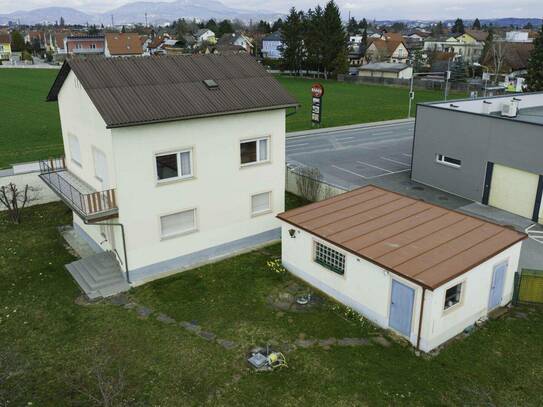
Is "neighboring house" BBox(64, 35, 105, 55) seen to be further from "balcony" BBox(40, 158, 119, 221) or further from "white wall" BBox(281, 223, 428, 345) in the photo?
"white wall" BBox(281, 223, 428, 345)

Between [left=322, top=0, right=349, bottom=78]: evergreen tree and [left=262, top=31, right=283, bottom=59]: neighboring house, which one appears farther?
[left=262, top=31, right=283, bottom=59]: neighboring house

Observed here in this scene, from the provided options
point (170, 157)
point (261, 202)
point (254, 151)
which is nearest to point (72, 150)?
point (170, 157)

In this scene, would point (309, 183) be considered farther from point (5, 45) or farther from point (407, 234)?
A: point (5, 45)

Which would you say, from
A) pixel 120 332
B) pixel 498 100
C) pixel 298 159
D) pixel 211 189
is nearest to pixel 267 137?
pixel 211 189

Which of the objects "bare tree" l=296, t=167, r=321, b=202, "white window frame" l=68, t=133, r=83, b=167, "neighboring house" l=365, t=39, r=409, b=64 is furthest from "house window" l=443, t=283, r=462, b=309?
"neighboring house" l=365, t=39, r=409, b=64

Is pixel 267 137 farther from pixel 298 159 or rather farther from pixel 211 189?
pixel 298 159

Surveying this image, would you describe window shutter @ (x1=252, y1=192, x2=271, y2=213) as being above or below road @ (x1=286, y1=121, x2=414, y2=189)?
above

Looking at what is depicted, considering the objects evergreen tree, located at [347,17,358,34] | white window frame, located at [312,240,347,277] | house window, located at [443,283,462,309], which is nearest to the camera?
house window, located at [443,283,462,309]

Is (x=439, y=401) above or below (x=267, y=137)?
below
